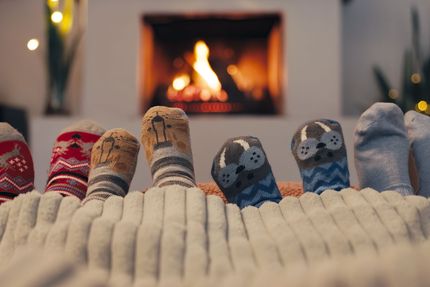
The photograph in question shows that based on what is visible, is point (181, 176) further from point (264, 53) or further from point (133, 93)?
point (264, 53)

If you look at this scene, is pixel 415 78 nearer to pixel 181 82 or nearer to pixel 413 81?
pixel 413 81

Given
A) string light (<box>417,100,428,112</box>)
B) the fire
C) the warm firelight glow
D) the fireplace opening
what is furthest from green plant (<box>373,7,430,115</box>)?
the warm firelight glow

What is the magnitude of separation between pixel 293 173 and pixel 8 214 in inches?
67.4

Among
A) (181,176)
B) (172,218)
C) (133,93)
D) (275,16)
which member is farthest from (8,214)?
(275,16)

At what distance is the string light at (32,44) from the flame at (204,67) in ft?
2.75

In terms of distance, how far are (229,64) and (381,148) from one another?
5.76ft

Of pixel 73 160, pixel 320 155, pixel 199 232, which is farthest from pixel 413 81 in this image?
pixel 199 232

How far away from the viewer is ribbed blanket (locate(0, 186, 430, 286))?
1.82ft

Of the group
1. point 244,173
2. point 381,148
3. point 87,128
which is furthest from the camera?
point 87,128

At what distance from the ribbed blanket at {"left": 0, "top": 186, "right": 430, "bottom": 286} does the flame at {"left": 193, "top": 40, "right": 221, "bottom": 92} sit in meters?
1.91

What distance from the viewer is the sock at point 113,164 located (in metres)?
0.90

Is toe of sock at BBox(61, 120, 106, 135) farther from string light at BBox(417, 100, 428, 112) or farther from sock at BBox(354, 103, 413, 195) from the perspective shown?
string light at BBox(417, 100, 428, 112)

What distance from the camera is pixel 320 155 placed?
959 mm

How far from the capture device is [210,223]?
653 mm
